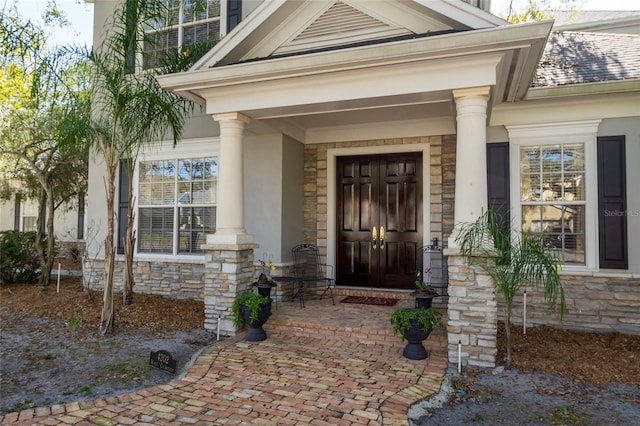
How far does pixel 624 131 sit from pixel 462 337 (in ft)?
11.7

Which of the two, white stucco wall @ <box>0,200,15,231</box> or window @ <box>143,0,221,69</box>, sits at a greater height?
window @ <box>143,0,221,69</box>

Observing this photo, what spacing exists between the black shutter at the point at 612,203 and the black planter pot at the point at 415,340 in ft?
9.32

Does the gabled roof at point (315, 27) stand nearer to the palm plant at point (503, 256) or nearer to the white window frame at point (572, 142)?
the white window frame at point (572, 142)

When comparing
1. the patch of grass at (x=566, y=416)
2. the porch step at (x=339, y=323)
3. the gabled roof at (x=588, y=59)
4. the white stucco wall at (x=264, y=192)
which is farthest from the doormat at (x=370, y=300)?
the gabled roof at (x=588, y=59)

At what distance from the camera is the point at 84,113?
209 inches

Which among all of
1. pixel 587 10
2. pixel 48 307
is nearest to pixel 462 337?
pixel 48 307

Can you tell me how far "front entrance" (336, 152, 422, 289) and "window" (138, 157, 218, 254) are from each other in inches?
90.0

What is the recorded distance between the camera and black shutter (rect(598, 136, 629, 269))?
16.9ft

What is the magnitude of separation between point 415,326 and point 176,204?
4.86m

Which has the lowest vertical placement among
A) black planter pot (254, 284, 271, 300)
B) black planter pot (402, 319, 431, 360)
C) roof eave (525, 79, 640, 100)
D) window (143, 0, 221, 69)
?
black planter pot (402, 319, 431, 360)

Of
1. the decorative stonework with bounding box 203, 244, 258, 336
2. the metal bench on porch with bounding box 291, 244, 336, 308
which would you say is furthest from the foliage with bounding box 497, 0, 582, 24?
the decorative stonework with bounding box 203, 244, 258, 336

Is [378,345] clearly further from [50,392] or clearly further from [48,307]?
[48,307]

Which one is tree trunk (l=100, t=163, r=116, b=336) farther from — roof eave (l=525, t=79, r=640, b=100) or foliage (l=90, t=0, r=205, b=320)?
roof eave (l=525, t=79, r=640, b=100)

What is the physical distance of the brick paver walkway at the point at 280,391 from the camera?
118 inches
